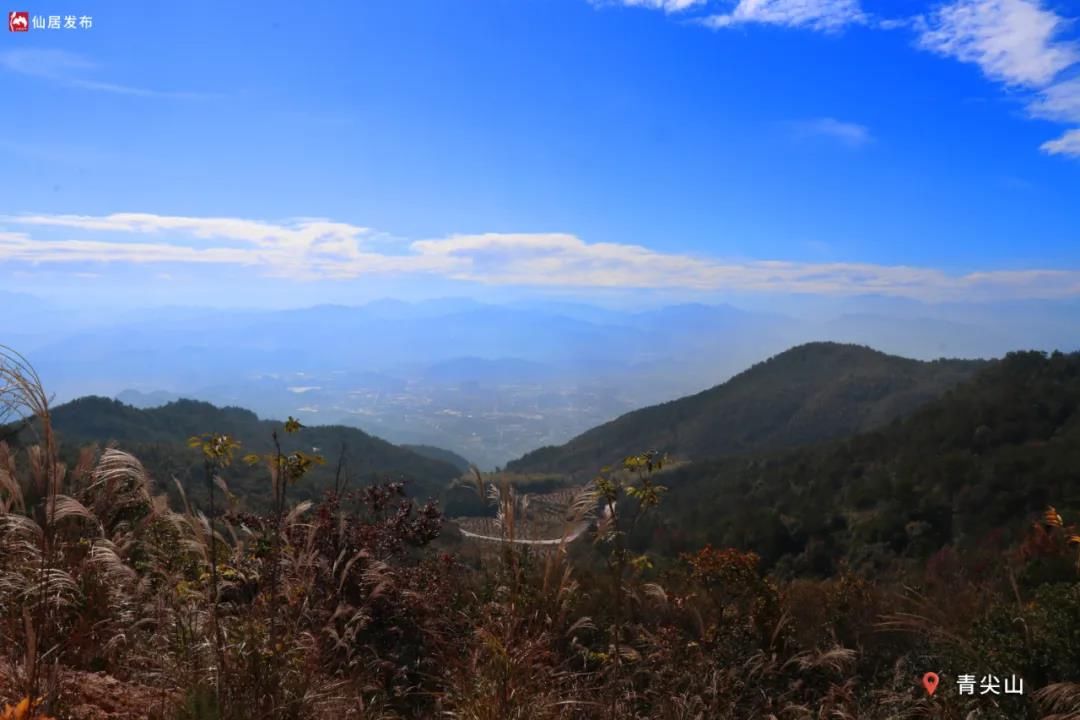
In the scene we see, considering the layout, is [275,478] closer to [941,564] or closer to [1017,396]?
[941,564]

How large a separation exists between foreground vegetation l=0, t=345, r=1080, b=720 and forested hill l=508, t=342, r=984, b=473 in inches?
1720

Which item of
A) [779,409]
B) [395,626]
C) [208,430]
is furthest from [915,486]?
[779,409]

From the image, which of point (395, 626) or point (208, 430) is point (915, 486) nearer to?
point (395, 626)

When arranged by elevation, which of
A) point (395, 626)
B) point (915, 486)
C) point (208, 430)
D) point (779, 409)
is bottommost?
point (779, 409)

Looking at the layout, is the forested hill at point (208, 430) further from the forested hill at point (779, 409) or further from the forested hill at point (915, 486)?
the forested hill at point (915, 486)

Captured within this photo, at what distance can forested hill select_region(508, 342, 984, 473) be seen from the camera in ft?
170

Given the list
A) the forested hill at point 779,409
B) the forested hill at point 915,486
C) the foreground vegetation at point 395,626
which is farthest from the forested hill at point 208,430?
the foreground vegetation at point 395,626

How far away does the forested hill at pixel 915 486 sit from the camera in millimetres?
16500

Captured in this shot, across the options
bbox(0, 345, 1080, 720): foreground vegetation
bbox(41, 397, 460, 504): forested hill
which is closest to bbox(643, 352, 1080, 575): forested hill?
A: bbox(0, 345, 1080, 720): foreground vegetation

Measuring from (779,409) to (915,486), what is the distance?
39455 millimetres

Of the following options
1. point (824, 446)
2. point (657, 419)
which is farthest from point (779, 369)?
point (824, 446)

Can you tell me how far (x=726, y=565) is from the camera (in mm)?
5160

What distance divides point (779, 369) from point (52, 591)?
71586 mm

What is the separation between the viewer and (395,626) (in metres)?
4.46
